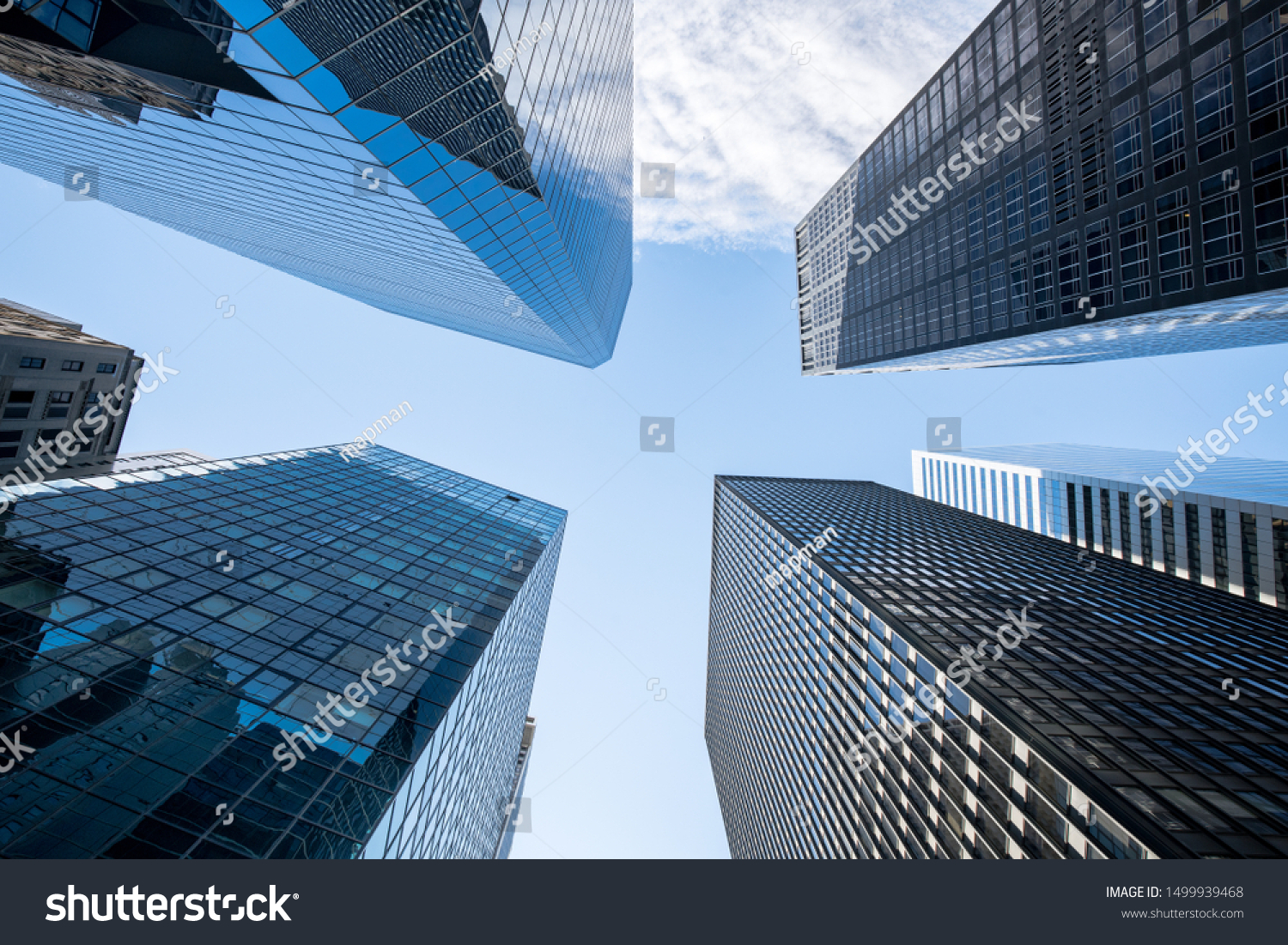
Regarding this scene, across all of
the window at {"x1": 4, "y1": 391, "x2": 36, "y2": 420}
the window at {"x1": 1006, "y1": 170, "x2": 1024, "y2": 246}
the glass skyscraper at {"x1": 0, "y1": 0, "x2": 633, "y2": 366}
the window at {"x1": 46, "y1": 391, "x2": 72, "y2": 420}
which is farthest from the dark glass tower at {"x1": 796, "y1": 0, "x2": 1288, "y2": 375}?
the window at {"x1": 46, "y1": 391, "x2": 72, "y2": 420}

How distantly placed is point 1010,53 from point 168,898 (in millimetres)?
81693

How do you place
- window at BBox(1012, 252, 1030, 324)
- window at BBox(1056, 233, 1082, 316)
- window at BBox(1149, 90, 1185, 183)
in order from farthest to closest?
window at BBox(1012, 252, 1030, 324) < window at BBox(1056, 233, 1082, 316) < window at BBox(1149, 90, 1185, 183)

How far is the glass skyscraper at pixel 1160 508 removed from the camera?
54.3m

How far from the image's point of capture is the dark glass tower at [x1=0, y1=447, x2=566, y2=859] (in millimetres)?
13312

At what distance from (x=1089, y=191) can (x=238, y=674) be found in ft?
209

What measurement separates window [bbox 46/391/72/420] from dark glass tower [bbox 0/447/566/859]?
34.6ft

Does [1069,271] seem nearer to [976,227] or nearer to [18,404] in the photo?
[976,227]

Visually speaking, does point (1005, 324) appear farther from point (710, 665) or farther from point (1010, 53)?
point (710, 665)

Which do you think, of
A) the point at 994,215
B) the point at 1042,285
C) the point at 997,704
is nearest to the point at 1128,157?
the point at 1042,285

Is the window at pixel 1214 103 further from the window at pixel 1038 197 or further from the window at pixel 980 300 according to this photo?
the window at pixel 980 300

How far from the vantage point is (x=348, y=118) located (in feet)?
55.8

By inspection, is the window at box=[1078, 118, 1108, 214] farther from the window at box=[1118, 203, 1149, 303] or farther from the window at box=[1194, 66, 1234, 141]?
the window at box=[1194, 66, 1234, 141]

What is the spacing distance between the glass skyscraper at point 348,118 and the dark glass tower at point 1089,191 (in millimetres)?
37118

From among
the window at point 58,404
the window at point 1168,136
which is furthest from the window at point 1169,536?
the window at point 58,404
